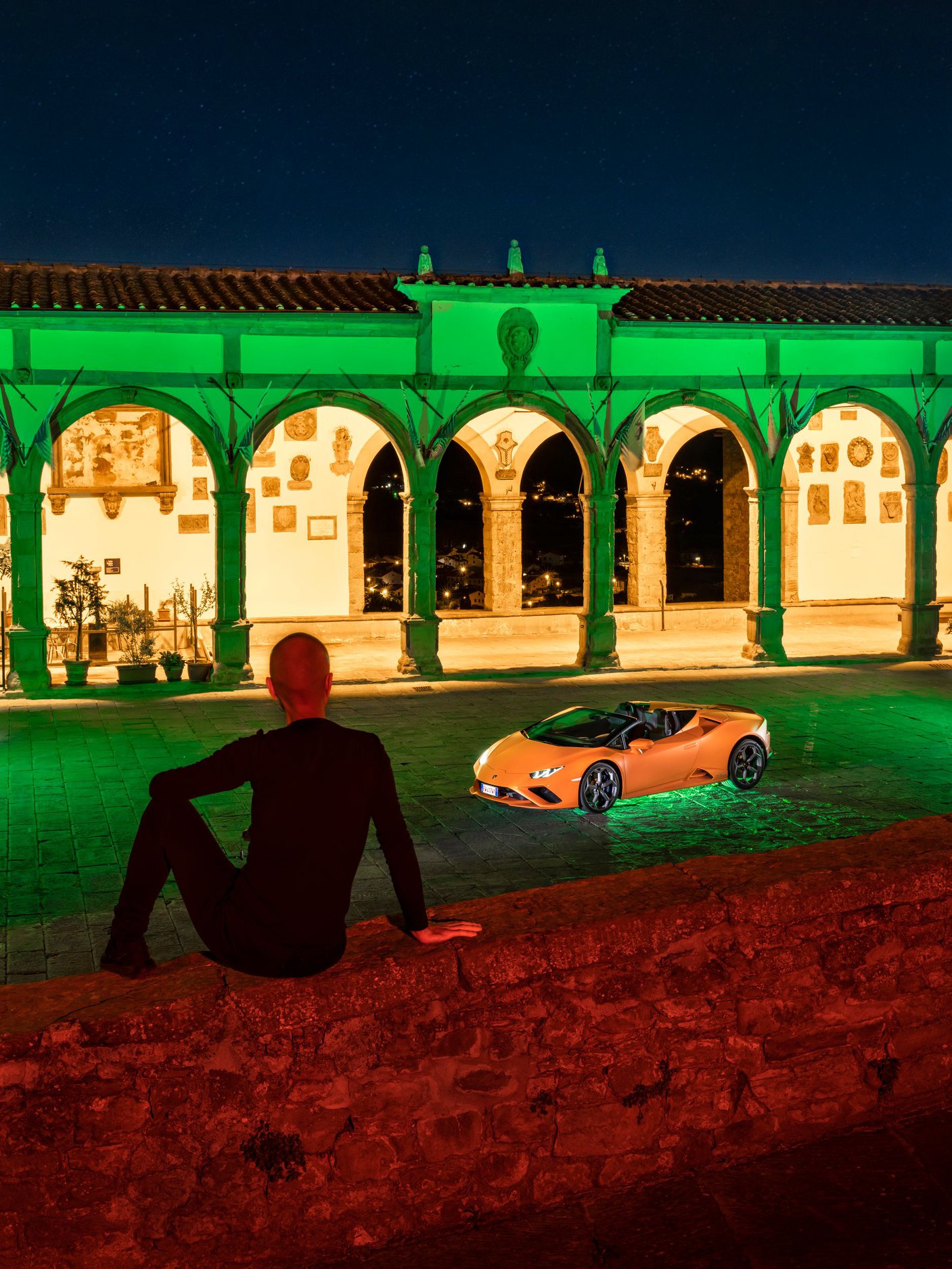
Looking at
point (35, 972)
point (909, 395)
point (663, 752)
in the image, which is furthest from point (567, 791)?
point (909, 395)

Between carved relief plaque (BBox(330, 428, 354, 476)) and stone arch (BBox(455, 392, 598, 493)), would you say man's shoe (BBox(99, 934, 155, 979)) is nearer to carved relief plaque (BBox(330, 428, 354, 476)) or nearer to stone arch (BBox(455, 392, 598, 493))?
stone arch (BBox(455, 392, 598, 493))

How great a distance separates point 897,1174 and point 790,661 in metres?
17.4

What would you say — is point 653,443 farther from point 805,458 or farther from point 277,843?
point 277,843

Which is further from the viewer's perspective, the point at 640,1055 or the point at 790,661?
the point at 790,661

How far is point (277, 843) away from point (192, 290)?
59.3ft

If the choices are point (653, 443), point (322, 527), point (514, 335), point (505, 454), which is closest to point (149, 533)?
point (322, 527)

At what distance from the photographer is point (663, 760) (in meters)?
11.7

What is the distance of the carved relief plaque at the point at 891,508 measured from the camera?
1113 inches

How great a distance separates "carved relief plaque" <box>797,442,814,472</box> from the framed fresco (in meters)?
13.0

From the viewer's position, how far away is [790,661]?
22031mm

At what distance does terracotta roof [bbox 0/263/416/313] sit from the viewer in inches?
780

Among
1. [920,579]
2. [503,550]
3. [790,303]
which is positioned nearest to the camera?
[920,579]

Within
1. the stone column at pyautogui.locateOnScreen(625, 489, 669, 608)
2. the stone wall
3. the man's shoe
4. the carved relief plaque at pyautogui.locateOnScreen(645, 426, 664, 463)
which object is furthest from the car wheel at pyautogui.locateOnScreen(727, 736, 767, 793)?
the carved relief plaque at pyautogui.locateOnScreen(645, 426, 664, 463)

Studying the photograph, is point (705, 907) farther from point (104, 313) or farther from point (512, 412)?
point (512, 412)
